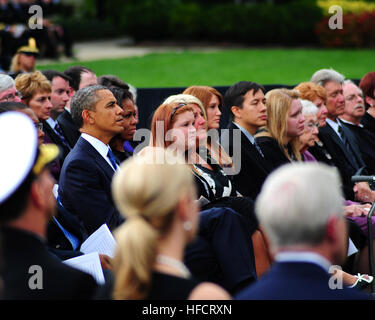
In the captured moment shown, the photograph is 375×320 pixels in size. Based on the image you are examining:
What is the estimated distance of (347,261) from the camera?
5.74 m

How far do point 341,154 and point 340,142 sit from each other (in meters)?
0.15

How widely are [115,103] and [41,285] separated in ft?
10.1

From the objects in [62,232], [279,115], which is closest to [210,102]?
[279,115]

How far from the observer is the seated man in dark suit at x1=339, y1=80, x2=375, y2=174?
303 inches

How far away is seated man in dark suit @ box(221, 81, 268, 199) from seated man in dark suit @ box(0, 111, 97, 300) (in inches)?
139

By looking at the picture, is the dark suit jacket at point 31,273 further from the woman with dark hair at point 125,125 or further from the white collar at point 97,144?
the woman with dark hair at point 125,125

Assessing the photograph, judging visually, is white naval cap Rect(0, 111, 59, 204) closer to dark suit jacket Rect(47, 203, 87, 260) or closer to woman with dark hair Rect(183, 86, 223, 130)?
dark suit jacket Rect(47, 203, 87, 260)

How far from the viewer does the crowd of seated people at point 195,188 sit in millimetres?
2324

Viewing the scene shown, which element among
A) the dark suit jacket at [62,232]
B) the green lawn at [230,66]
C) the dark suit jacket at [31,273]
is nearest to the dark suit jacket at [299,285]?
the dark suit jacket at [31,273]

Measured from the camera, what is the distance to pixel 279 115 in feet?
20.7

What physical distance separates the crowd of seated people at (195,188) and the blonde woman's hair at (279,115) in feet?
0.04

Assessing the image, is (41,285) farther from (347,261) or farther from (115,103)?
(347,261)

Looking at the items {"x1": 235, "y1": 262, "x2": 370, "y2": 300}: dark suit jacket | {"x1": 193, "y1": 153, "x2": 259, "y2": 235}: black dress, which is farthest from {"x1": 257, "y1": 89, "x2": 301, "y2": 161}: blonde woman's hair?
{"x1": 235, "y1": 262, "x2": 370, "y2": 300}: dark suit jacket

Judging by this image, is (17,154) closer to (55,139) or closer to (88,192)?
(88,192)
